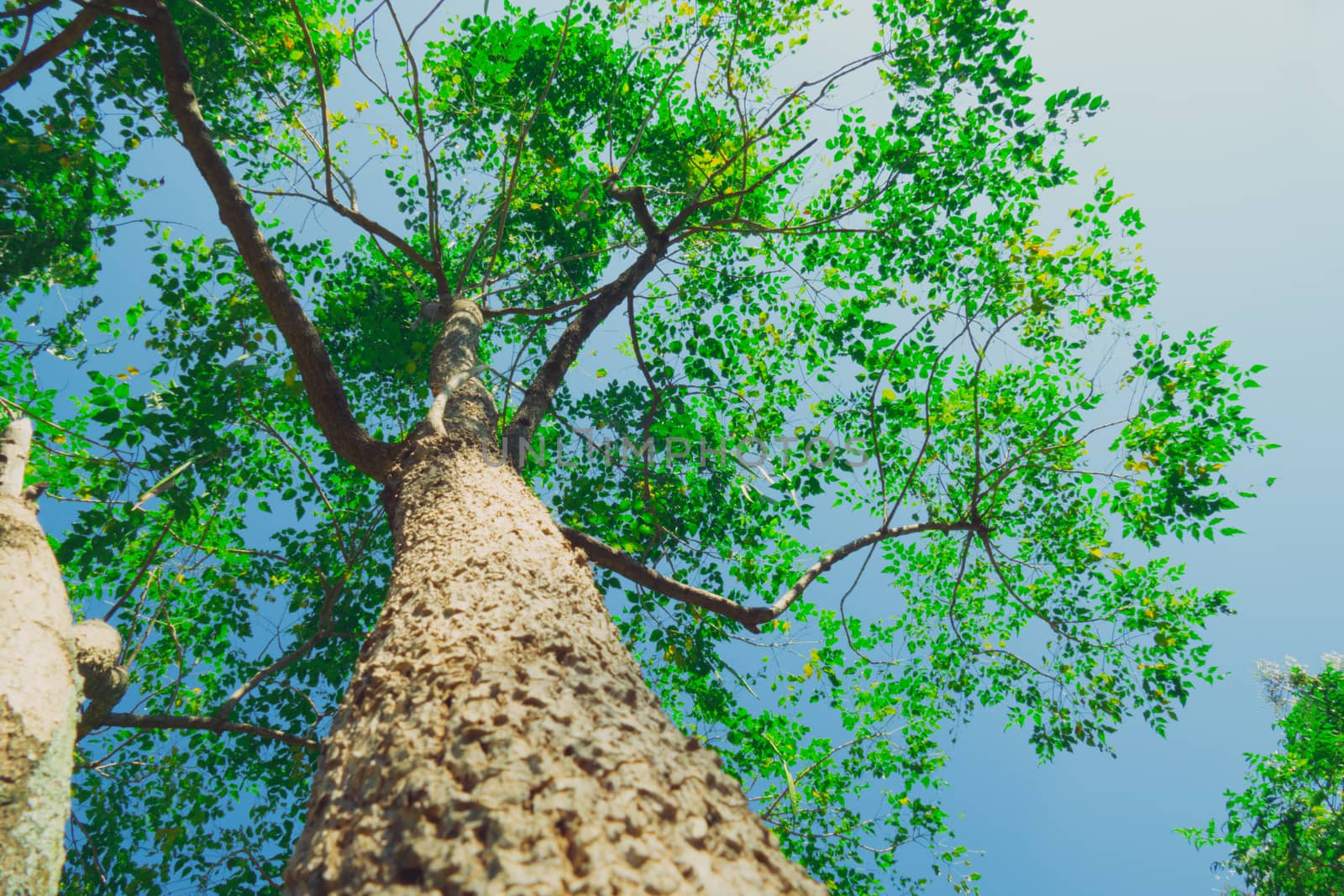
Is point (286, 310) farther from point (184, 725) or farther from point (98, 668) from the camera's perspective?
point (184, 725)

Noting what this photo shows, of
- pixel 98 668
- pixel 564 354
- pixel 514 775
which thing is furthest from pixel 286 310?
pixel 514 775

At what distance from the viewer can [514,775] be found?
3.50 ft

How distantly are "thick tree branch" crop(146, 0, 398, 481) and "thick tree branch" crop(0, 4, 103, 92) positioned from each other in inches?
22.3

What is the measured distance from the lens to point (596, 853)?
2.99 ft

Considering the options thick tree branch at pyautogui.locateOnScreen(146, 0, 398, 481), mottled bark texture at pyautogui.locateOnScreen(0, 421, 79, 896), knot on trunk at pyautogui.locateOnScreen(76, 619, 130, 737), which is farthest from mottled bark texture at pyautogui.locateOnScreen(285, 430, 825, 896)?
thick tree branch at pyautogui.locateOnScreen(146, 0, 398, 481)

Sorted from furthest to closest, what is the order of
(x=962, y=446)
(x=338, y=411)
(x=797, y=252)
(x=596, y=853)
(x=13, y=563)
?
(x=797, y=252) < (x=962, y=446) < (x=338, y=411) < (x=13, y=563) < (x=596, y=853)

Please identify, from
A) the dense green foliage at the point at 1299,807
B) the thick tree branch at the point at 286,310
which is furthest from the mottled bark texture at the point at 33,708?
the dense green foliage at the point at 1299,807

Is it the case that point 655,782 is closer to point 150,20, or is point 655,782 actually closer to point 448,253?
point 150,20

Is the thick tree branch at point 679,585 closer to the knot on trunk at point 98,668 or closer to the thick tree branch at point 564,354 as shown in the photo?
the thick tree branch at point 564,354

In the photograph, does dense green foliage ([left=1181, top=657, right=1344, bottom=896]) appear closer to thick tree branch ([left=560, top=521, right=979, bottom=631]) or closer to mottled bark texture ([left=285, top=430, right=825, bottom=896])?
thick tree branch ([left=560, top=521, right=979, bottom=631])

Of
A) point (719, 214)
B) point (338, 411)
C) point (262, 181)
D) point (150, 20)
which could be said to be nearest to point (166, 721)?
point (338, 411)

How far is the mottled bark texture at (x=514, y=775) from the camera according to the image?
0.92 meters

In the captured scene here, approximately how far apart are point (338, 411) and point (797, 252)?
4.51 metres

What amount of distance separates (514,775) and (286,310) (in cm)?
325
